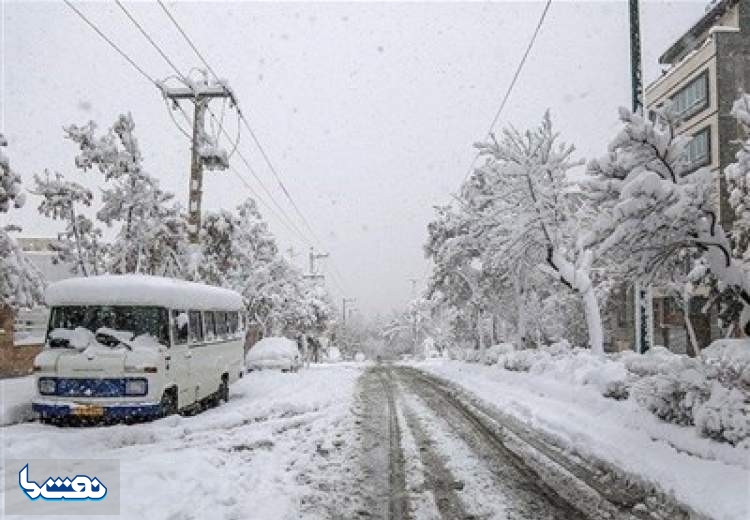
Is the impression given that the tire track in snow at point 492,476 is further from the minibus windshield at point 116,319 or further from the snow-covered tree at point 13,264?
the snow-covered tree at point 13,264

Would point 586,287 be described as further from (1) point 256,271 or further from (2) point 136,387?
(1) point 256,271

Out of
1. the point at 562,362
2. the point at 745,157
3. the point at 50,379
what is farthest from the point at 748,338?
the point at 50,379

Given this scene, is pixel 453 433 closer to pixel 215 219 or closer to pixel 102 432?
pixel 102 432

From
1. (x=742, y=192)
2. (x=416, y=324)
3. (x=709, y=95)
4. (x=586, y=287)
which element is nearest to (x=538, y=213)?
(x=586, y=287)

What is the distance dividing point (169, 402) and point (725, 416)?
9.30m

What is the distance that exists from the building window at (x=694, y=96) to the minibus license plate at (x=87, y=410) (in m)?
35.2

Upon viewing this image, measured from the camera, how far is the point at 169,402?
12.7 metres

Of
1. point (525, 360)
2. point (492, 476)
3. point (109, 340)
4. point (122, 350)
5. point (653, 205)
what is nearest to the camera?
point (492, 476)

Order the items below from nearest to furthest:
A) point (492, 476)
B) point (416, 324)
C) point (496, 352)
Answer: point (492, 476) → point (496, 352) → point (416, 324)

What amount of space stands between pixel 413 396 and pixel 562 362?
15.8ft

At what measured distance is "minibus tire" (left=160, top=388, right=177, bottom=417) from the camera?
40.4 ft

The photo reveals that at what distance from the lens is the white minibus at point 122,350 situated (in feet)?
38.3

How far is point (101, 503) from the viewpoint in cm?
662

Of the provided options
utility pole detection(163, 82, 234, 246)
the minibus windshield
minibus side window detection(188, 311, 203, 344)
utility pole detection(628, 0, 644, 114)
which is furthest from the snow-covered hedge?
utility pole detection(163, 82, 234, 246)
